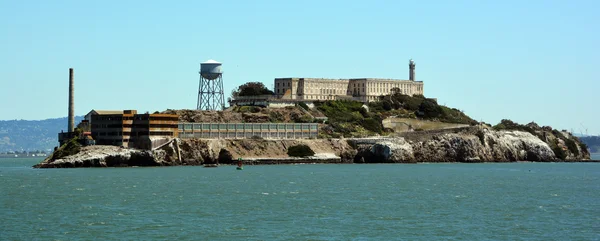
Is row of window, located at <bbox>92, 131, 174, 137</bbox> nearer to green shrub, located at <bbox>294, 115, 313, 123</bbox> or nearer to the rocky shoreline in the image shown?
the rocky shoreline

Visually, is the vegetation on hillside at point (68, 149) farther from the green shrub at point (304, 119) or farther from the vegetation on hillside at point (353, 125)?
the vegetation on hillside at point (353, 125)

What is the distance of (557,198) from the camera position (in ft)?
297

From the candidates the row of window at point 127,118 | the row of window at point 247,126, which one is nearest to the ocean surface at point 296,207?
the row of window at point 127,118

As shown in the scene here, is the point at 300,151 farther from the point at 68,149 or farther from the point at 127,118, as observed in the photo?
the point at 68,149

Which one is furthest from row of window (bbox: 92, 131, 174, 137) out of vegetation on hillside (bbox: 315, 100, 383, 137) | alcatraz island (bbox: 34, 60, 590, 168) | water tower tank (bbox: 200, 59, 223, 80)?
vegetation on hillside (bbox: 315, 100, 383, 137)

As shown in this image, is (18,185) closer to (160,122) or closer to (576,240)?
(160,122)

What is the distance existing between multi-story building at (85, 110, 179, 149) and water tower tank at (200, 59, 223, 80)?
97.2 ft

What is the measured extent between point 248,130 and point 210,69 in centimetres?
2161

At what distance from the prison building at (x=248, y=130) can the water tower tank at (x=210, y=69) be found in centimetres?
1990

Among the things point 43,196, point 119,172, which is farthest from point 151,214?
point 119,172

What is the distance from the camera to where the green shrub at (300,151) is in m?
171

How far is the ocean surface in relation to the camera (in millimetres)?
63594

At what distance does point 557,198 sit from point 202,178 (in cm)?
4560

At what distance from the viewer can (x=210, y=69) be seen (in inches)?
7470
